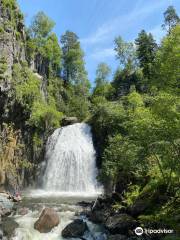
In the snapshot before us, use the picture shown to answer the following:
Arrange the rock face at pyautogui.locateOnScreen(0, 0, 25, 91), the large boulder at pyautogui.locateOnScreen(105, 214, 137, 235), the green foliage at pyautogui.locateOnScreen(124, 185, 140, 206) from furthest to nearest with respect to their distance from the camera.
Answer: the rock face at pyautogui.locateOnScreen(0, 0, 25, 91)
the green foliage at pyautogui.locateOnScreen(124, 185, 140, 206)
the large boulder at pyautogui.locateOnScreen(105, 214, 137, 235)

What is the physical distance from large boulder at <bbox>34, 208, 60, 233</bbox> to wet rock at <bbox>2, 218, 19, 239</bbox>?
108 centimetres

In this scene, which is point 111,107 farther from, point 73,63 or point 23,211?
point 73,63

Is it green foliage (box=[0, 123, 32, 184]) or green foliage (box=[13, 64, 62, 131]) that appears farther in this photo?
green foliage (box=[13, 64, 62, 131])

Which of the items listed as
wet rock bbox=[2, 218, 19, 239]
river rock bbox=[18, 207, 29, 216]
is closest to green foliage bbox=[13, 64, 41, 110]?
river rock bbox=[18, 207, 29, 216]

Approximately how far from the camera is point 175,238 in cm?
1151

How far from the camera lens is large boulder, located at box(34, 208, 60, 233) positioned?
17.0 metres

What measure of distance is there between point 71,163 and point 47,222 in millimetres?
15839

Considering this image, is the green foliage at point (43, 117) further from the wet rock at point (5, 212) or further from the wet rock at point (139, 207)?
the wet rock at point (139, 207)

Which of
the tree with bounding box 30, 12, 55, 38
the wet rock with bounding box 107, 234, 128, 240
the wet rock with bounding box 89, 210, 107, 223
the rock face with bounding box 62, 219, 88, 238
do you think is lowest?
the wet rock with bounding box 107, 234, 128, 240

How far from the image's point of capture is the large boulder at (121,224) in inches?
639

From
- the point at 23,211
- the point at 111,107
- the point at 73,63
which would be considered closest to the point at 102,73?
the point at 73,63

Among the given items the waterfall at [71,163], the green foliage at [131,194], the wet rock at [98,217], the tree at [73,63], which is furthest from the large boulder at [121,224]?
the tree at [73,63]

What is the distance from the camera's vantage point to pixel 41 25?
5738cm

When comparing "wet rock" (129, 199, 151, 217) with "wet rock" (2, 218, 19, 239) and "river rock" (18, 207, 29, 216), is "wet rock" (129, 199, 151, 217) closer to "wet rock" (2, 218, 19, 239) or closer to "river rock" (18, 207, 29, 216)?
"wet rock" (2, 218, 19, 239)
